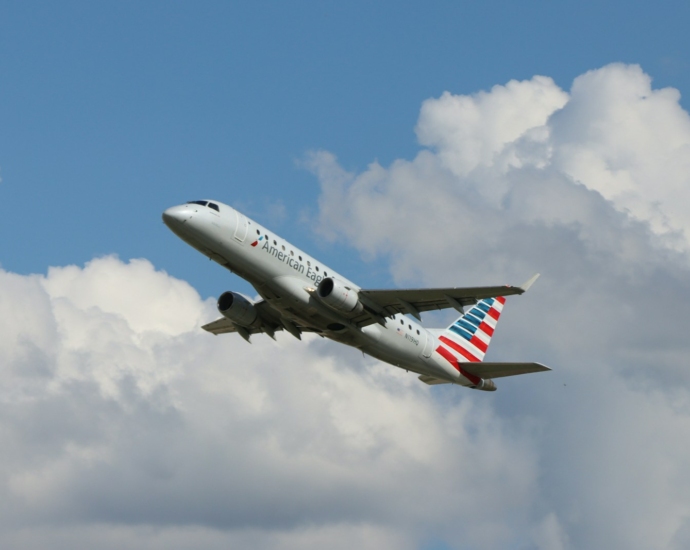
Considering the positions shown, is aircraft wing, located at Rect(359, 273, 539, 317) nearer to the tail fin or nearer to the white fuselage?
the white fuselage

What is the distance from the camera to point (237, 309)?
217 feet

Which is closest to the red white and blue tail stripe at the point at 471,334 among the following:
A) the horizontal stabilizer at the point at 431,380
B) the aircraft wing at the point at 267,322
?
the horizontal stabilizer at the point at 431,380

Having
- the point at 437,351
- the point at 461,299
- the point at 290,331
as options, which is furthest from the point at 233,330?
the point at 461,299

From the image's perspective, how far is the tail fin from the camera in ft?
236

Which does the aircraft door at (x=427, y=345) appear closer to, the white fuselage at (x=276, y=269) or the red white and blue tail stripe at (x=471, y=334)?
the red white and blue tail stripe at (x=471, y=334)

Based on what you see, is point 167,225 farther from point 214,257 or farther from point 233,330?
point 233,330

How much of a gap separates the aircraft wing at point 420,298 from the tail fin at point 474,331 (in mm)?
9590

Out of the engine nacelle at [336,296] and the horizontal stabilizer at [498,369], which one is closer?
the engine nacelle at [336,296]

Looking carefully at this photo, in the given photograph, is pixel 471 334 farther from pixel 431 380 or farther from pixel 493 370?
pixel 493 370

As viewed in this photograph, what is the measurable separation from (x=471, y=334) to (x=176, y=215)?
26118 millimetres

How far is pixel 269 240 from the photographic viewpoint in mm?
58312

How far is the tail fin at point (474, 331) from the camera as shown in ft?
236

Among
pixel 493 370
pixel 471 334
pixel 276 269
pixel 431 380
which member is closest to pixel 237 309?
pixel 276 269

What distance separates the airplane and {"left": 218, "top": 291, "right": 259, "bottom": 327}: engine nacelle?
58 mm
